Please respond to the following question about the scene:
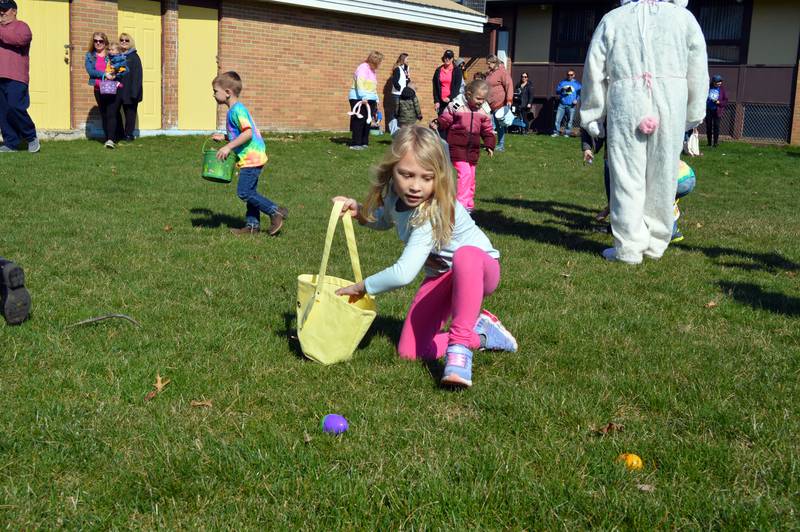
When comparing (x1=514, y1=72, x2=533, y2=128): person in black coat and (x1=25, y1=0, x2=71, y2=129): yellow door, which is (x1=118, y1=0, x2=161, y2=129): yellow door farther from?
(x1=514, y1=72, x2=533, y2=128): person in black coat

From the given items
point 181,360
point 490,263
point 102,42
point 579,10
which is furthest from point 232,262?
point 579,10

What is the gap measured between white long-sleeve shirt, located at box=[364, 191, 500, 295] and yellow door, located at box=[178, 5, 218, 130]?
46.5ft

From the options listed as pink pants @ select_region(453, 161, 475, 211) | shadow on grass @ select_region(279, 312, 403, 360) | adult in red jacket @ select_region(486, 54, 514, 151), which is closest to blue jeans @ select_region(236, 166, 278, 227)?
pink pants @ select_region(453, 161, 475, 211)

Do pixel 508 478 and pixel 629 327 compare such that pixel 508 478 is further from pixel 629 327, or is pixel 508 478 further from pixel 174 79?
pixel 174 79

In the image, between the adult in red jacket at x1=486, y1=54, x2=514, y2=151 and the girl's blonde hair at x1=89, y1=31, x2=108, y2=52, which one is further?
the adult in red jacket at x1=486, y1=54, x2=514, y2=151

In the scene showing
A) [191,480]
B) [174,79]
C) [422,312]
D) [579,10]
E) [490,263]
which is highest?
[579,10]

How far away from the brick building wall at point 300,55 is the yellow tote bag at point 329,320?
1487 centimetres

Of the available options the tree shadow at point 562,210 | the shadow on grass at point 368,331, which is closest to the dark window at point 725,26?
the tree shadow at point 562,210

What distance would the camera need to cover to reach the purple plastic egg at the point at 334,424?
329 centimetres

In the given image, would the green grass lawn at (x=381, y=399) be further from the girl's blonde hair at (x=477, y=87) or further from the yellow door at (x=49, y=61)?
the yellow door at (x=49, y=61)

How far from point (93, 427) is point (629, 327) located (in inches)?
121

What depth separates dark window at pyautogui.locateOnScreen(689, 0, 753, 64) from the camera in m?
24.3

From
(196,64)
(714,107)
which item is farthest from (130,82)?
(714,107)

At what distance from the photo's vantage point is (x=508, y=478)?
2.91m
